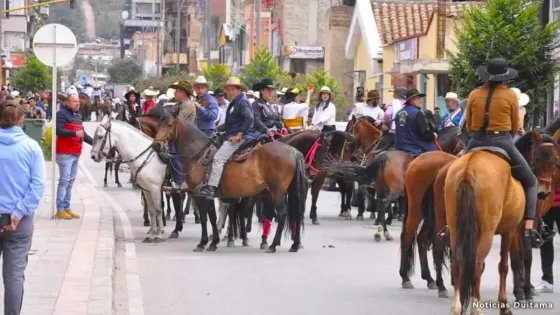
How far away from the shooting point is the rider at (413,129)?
16.2 m

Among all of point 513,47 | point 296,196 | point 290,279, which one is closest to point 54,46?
point 296,196

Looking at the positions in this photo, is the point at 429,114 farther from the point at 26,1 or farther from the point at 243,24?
the point at 26,1

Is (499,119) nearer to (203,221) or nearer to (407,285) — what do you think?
(407,285)

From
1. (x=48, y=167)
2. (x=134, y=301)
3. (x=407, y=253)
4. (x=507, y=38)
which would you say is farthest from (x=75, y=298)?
(x=48, y=167)

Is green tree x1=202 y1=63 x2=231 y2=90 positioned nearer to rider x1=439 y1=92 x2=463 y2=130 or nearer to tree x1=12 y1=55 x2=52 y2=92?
tree x1=12 y1=55 x2=52 y2=92

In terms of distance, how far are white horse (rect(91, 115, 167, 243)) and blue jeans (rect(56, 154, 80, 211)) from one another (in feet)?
4.66

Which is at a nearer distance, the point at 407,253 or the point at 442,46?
the point at 407,253

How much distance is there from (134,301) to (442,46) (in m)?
26.7

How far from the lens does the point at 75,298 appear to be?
37.9ft

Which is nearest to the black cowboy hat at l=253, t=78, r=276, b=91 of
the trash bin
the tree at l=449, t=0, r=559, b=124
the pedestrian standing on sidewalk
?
the pedestrian standing on sidewalk

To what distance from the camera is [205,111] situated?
65.3 feet

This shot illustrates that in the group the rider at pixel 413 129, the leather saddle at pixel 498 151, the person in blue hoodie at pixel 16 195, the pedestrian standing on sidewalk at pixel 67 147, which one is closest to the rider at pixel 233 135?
the rider at pixel 413 129

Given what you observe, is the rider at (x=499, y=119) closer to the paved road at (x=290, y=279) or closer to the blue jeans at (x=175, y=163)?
the paved road at (x=290, y=279)

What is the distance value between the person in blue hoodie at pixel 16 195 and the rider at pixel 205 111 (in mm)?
9664
